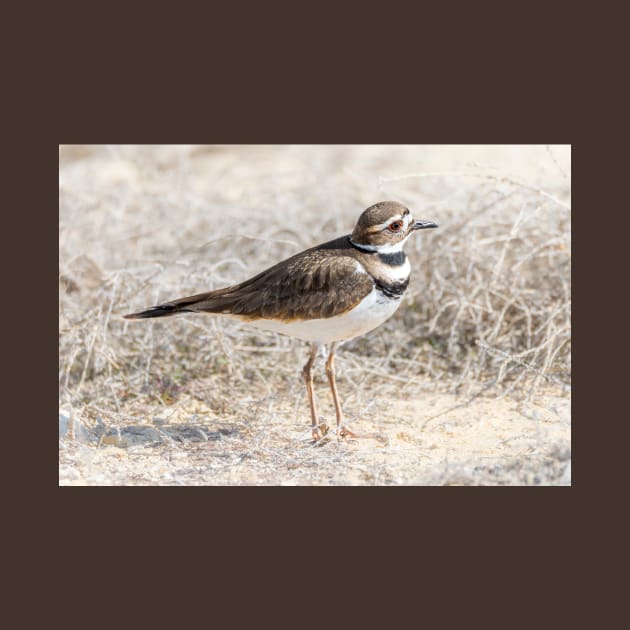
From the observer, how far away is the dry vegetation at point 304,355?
5.36 m

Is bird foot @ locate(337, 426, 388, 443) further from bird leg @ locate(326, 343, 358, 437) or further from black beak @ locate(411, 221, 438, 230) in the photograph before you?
black beak @ locate(411, 221, 438, 230)

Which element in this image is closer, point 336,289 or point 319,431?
point 336,289

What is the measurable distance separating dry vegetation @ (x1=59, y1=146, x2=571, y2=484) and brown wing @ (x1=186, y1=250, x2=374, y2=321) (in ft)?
2.45

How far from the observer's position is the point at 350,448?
556 centimetres

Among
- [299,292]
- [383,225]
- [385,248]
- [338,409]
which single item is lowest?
[338,409]

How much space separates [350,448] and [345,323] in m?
0.77

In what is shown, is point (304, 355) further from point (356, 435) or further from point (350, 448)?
point (350, 448)

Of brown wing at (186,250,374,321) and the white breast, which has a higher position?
brown wing at (186,250,374,321)

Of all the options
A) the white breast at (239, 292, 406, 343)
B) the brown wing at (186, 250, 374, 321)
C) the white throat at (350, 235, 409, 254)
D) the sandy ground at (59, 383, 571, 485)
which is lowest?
the sandy ground at (59, 383, 571, 485)

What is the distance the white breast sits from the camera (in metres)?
5.29

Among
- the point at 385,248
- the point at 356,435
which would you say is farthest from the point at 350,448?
the point at 385,248

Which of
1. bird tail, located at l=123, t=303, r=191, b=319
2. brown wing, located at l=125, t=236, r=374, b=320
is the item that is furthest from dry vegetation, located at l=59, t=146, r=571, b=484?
brown wing, located at l=125, t=236, r=374, b=320

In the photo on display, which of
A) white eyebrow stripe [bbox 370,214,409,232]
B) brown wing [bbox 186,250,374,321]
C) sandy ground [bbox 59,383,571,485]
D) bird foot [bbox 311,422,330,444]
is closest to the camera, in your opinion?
sandy ground [bbox 59,383,571,485]

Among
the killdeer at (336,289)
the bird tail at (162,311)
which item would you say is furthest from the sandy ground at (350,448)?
the bird tail at (162,311)
